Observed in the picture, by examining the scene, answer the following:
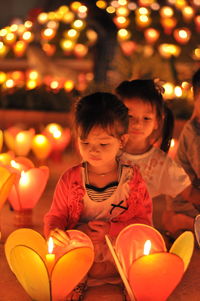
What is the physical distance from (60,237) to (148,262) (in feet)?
1.11

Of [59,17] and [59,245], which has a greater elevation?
[59,17]

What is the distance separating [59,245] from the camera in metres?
1.99

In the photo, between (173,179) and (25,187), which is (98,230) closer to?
(173,179)

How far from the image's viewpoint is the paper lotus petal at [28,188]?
108 inches

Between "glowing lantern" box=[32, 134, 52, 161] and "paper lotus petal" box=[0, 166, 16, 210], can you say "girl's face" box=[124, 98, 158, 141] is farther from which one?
"glowing lantern" box=[32, 134, 52, 161]

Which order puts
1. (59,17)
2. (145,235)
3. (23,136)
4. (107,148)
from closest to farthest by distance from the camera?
(145,235)
(107,148)
(23,136)
(59,17)

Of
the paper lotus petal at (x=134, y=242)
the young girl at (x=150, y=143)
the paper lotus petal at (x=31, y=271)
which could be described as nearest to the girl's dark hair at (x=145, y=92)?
the young girl at (x=150, y=143)

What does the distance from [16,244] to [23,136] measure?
6.19ft

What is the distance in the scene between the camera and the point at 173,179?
2.58 m

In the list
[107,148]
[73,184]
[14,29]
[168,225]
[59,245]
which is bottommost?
[168,225]

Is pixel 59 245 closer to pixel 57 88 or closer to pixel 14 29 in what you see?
pixel 14 29

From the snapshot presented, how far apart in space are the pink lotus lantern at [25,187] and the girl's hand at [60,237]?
0.77 metres

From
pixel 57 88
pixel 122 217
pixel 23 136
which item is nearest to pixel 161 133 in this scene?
pixel 122 217

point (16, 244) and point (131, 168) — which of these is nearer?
point (16, 244)
